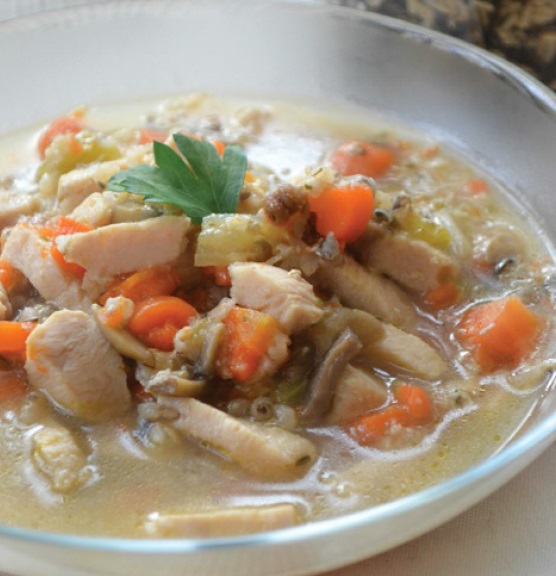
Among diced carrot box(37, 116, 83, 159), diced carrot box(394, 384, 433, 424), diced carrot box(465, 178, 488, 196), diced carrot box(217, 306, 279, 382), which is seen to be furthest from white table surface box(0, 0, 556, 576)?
diced carrot box(37, 116, 83, 159)

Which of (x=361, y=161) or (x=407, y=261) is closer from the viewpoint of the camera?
(x=407, y=261)

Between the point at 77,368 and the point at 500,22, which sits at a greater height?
the point at 500,22

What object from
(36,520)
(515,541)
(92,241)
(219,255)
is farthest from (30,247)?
(515,541)

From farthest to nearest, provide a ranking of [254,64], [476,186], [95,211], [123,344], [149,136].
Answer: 1. [254,64]
2. [149,136]
3. [476,186]
4. [95,211]
5. [123,344]

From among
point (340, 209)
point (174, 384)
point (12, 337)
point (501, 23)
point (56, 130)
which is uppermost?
point (501, 23)

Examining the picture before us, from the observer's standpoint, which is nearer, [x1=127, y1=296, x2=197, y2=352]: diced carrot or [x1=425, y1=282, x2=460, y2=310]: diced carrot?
[x1=127, y1=296, x2=197, y2=352]: diced carrot

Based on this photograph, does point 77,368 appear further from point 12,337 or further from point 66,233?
point 66,233

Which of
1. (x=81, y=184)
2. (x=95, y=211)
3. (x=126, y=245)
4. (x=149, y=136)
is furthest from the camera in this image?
(x=149, y=136)

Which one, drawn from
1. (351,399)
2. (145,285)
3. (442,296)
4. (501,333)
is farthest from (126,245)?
(501,333)

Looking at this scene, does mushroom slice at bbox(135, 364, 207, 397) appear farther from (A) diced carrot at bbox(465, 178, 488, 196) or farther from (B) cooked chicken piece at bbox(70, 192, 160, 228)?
(A) diced carrot at bbox(465, 178, 488, 196)
